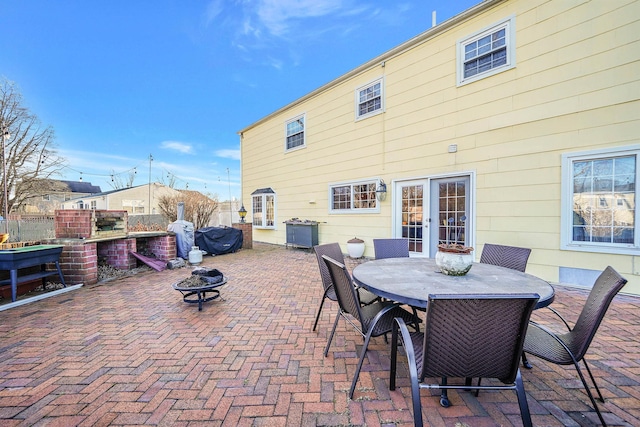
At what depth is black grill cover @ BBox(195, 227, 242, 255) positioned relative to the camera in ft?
25.2

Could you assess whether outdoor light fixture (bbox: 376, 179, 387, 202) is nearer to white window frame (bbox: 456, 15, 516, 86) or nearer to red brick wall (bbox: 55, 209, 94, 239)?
white window frame (bbox: 456, 15, 516, 86)

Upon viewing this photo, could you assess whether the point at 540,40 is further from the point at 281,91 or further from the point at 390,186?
the point at 281,91

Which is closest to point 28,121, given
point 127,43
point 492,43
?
point 127,43

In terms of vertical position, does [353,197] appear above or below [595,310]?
above

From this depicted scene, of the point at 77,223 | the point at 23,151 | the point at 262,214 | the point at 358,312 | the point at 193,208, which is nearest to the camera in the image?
the point at 358,312

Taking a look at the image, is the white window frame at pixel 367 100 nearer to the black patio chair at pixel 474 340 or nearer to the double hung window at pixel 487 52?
the double hung window at pixel 487 52

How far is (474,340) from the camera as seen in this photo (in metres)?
1.29

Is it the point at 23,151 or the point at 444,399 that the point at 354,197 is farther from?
the point at 23,151

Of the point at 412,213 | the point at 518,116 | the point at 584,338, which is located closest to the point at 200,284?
the point at 584,338

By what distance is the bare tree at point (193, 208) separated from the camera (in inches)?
485

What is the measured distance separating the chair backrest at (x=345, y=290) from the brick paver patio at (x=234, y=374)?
0.51 m

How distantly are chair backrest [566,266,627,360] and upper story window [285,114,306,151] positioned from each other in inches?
306

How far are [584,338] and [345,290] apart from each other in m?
1.43

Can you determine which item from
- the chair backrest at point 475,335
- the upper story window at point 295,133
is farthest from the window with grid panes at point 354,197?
the chair backrest at point 475,335
